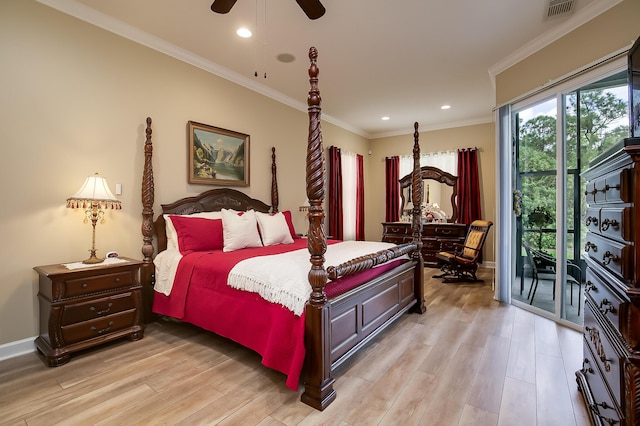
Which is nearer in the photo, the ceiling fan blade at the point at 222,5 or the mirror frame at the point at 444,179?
the ceiling fan blade at the point at 222,5

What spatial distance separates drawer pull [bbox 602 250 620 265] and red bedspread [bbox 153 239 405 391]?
1.44m

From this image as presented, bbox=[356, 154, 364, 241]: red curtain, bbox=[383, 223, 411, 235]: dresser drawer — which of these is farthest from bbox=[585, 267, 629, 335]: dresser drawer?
bbox=[356, 154, 364, 241]: red curtain

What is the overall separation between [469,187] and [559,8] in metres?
3.63

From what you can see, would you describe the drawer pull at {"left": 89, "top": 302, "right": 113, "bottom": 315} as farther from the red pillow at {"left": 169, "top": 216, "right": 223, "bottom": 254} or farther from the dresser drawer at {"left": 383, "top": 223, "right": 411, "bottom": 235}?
the dresser drawer at {"left": 383, "top": 223, "right": 411, "bottom": 235}

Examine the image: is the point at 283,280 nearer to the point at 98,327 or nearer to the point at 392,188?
the point at 98,327

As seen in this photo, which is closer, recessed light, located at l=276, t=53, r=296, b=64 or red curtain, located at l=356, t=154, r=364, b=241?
recessed light, located at l=276, t=53, r=296, b=64

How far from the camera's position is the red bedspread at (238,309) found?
1.96 meters

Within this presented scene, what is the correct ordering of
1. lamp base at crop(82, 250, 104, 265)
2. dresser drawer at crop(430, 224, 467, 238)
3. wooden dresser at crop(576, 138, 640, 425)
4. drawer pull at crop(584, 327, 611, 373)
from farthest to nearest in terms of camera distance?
1. dresser drawer at crop(430, 224, 467, 238)
2. lamp base at crop(82, 250, 104, 265)
3. drawer pull at crop(584, 327, 611, 373)
4. wooden dresser at crop(576, 138, 640, 425)

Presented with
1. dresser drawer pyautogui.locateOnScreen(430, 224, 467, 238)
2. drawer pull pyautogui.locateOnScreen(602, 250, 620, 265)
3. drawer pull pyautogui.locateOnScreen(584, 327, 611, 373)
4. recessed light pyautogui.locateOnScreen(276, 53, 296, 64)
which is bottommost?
drawer pull pyautogui.locateOnScreen(584, 327, 611, 373)

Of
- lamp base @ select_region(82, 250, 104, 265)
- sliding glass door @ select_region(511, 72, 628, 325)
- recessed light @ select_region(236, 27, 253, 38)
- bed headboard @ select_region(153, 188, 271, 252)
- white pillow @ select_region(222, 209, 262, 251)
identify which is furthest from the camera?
bed headboard @ select_region(153, 188, 271, 252)

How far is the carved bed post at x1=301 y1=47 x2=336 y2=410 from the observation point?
6.10 feet

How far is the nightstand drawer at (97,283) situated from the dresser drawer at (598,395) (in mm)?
3246

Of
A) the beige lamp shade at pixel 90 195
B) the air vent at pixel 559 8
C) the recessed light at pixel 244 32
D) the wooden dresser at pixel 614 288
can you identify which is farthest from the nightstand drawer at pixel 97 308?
the air vent at pixel 559 8

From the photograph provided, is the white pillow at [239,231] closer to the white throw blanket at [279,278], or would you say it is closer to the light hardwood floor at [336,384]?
the white throw blanket at [279,278]
